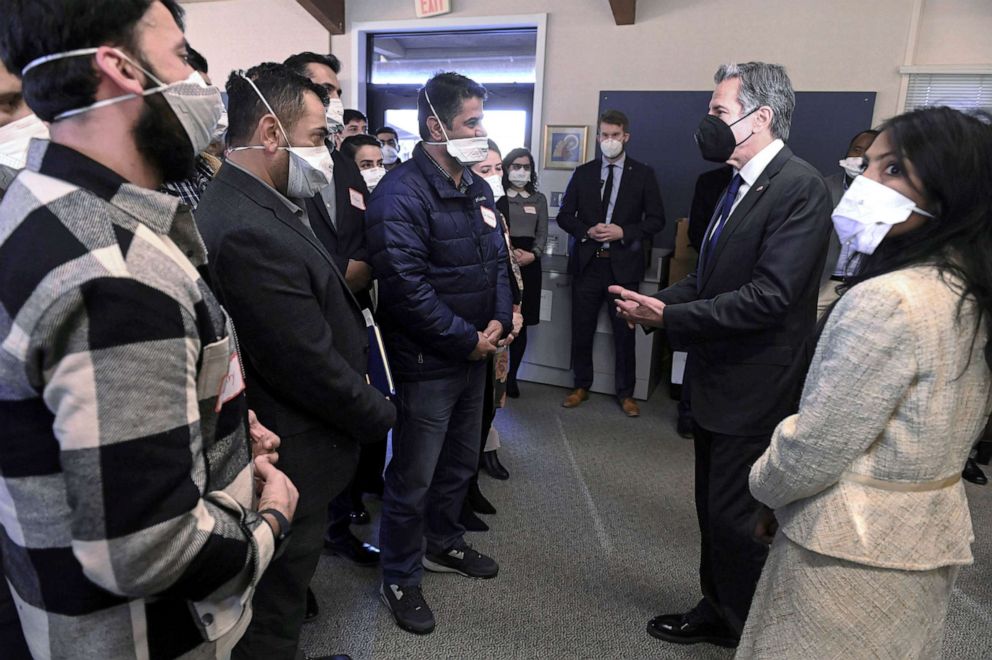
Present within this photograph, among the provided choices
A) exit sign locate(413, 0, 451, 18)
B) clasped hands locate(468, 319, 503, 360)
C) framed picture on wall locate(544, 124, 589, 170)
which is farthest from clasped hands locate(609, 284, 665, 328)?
exit sign locate(413, 0, 451, 18)

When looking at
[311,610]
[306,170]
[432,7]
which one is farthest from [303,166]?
[432,7]

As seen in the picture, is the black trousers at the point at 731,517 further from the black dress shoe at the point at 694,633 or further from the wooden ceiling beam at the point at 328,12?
the wooden ceiling beam at the point at 328,12

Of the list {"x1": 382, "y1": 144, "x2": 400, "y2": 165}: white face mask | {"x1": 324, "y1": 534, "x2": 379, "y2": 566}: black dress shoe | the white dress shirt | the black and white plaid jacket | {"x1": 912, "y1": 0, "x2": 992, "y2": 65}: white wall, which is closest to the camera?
the black and white plaid jacket

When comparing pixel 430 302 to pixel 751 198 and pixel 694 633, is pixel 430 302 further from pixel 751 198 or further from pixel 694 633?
pixel 694 633

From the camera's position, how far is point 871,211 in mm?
1114

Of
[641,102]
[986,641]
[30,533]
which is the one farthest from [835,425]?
[641,102]

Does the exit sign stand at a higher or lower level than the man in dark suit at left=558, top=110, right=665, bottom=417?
higher

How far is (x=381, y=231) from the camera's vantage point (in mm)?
1849

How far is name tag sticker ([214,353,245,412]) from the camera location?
33.0 inches

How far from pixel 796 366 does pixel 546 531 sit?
128 centimetres

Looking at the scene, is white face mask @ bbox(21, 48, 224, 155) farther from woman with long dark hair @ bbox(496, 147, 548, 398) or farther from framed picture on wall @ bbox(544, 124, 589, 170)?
framed picture on wall @ bbox(544, 124, 589, 170)

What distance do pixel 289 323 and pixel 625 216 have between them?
305 cm

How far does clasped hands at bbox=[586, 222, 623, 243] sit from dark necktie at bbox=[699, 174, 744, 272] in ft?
6.54

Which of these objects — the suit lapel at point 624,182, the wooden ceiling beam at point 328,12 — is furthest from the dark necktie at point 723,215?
the wooden ceiling beam at point 328,12
